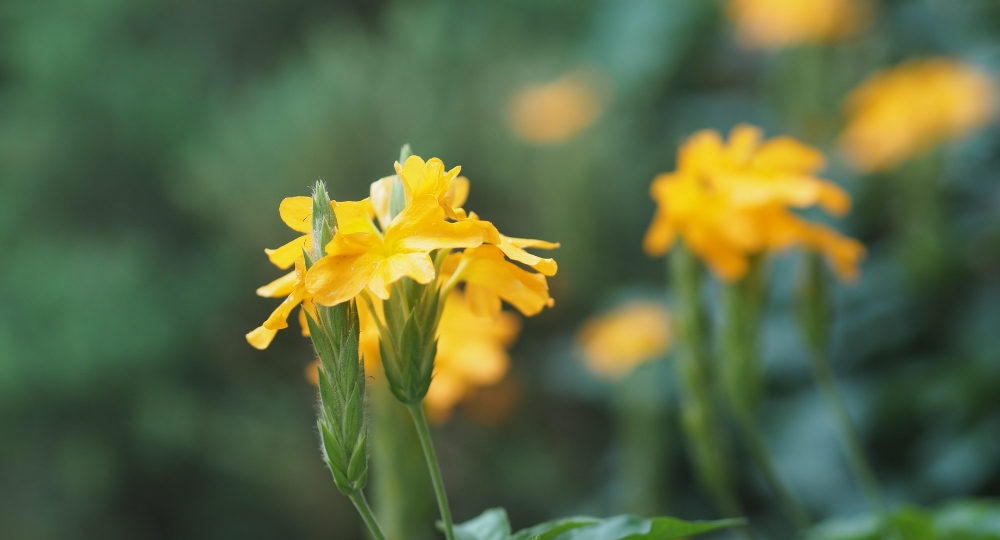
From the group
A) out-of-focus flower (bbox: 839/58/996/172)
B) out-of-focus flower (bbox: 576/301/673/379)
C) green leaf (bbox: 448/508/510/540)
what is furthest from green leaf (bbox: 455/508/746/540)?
out-of-focus flower (bbox: 839/58/996/172)

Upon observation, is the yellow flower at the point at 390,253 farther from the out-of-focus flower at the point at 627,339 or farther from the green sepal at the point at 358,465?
the out-of-focus flower at the point at 627,339

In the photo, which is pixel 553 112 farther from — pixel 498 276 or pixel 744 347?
pixel 498 276

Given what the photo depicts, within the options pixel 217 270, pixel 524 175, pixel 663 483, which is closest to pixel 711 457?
pixel 663 483

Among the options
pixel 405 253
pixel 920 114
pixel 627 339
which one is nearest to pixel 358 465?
pixel 405 253

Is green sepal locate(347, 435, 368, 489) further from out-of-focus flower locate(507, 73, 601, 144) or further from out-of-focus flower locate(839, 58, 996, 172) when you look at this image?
out-of-focus flower locate(507, 73, 601, 144)

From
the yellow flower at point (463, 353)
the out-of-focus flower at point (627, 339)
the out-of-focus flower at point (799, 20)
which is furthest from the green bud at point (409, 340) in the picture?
the out-of-focus flower at point (799, 20)
